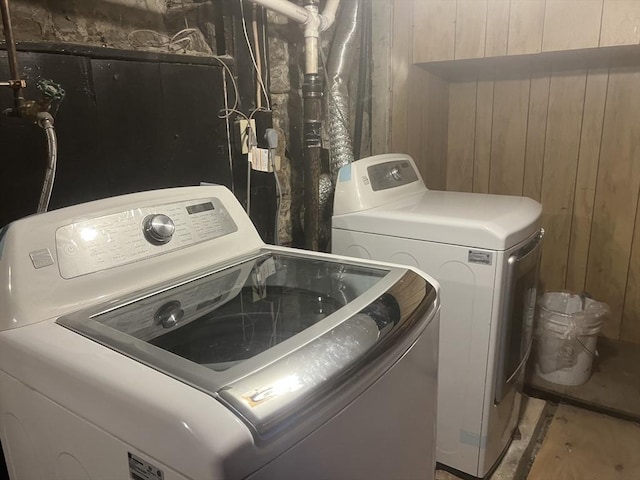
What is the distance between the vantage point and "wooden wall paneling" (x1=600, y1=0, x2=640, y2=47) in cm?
182

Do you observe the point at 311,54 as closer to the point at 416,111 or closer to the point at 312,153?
the point at 312,153

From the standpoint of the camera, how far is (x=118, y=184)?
125 cm

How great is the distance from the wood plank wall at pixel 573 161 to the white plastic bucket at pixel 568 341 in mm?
289

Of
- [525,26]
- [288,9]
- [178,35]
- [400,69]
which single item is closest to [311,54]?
[288,9]

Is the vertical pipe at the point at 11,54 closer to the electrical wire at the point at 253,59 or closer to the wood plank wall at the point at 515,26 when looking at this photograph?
the electrical wire at the point at 253,59

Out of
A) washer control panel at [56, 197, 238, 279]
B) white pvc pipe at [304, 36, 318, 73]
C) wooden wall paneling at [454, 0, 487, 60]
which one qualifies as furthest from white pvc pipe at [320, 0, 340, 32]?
washer control panel at [56, 197, 238, 279]

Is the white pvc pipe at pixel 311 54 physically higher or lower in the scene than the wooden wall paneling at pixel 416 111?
higher

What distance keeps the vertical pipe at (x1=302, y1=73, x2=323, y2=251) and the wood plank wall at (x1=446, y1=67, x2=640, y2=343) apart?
4.06ft

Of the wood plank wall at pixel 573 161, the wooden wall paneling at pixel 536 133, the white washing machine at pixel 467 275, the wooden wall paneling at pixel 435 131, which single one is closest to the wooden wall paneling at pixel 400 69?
the wooden wall paneling at pixel 435 131

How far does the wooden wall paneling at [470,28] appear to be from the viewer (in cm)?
215

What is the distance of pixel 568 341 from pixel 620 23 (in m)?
1.33

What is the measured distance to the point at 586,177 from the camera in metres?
2.42

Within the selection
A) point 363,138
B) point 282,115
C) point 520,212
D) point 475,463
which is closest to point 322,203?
point 282,115

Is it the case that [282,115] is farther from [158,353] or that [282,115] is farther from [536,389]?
[536,389]
